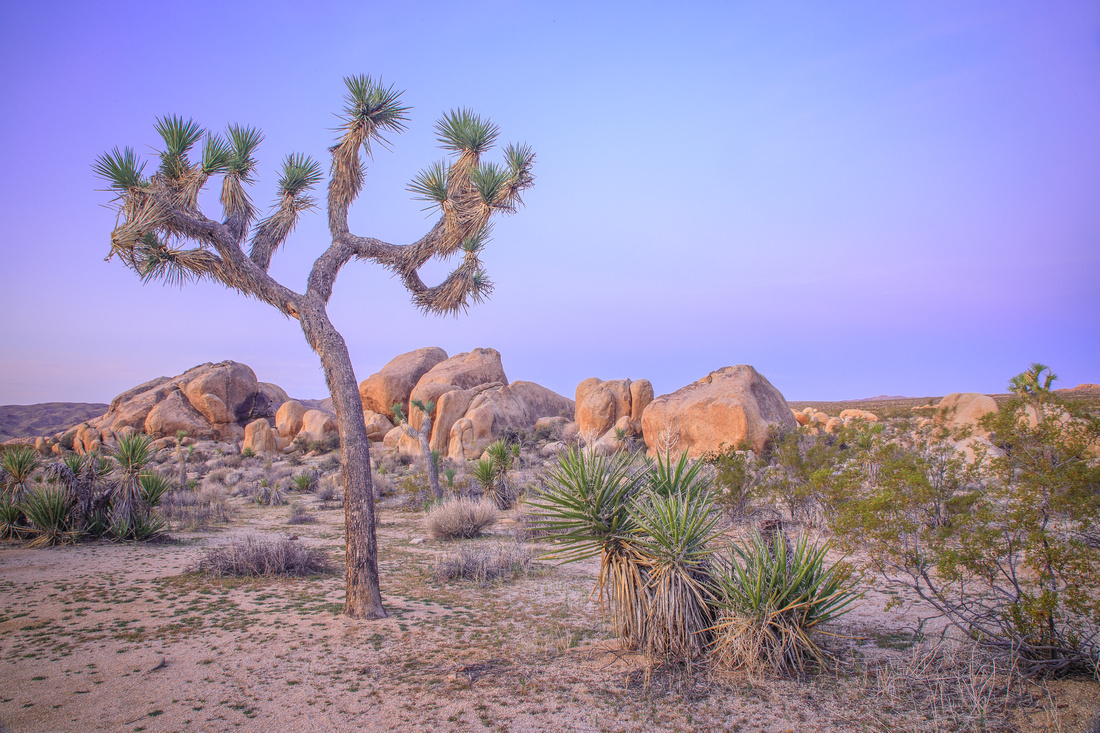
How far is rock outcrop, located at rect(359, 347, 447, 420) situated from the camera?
3991 centimetres

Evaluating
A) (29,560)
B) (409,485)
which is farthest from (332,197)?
(409,485)

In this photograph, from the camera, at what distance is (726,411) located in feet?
75.3

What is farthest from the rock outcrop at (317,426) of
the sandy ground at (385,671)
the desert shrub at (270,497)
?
the sandy ground at (385,671)

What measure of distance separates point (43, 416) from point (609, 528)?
103 m

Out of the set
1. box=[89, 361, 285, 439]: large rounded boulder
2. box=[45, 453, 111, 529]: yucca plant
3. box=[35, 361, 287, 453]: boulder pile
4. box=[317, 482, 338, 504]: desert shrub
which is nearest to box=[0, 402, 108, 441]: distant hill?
box=[35, 361, 287, 453]: boulder pile

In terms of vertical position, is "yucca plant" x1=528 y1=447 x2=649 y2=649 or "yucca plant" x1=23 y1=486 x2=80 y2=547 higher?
"yucca plant" x1=528 y1=447 x2=649 y2=649

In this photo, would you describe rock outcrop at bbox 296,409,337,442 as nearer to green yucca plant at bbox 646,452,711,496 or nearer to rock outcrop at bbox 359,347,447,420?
rock outcrop at bbox 359,347,447,420

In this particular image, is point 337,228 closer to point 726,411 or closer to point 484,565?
point 484,565

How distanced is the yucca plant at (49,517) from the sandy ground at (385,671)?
271cm

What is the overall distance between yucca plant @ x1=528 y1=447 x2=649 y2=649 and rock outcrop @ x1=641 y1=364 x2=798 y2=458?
1686cm

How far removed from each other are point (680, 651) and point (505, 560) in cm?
519

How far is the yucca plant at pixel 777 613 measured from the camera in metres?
4.84

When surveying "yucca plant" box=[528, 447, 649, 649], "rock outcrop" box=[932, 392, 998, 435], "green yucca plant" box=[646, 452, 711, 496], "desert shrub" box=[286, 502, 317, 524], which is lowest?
"desert shrub" box=[286, 502, 317, 524]

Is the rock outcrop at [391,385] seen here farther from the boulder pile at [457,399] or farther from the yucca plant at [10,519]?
the yucca plant at [10,519]
